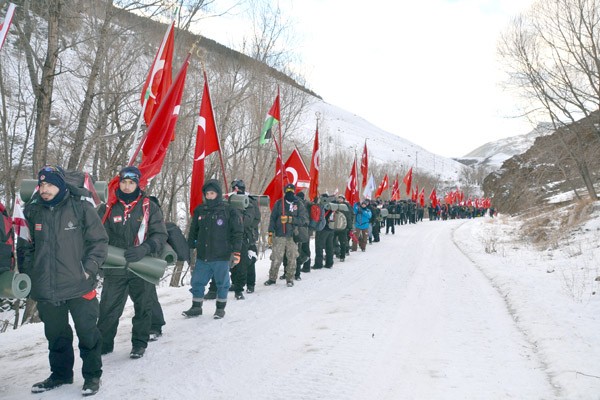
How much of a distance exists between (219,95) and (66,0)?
11856 mm

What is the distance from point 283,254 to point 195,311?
3.19m

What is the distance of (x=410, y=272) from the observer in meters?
12.0

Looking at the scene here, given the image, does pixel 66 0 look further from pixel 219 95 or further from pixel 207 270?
pixel 219 95

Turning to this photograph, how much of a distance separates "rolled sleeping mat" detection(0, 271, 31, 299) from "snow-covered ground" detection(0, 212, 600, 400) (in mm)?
1091

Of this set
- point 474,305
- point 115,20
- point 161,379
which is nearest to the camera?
point 161,379

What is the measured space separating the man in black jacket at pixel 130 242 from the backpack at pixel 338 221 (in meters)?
8.38

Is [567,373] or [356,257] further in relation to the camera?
[356,257]

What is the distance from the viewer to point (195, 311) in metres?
7.03

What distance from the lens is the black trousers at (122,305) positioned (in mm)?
5109

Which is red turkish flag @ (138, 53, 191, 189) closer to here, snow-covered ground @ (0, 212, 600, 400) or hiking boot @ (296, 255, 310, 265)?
snow-covered ground @ (0, 212, 600, 400)

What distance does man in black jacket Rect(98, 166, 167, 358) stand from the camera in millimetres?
5027

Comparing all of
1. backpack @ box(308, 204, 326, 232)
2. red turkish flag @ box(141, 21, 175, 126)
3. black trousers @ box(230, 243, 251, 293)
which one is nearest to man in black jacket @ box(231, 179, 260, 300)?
black trousers @ box(230, 243, 251, 293)

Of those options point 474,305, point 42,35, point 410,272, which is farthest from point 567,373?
point 42,35

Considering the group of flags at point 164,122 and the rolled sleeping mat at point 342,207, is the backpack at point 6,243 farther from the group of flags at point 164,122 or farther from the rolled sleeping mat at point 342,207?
the rolled sleeping mat at point 342,207
